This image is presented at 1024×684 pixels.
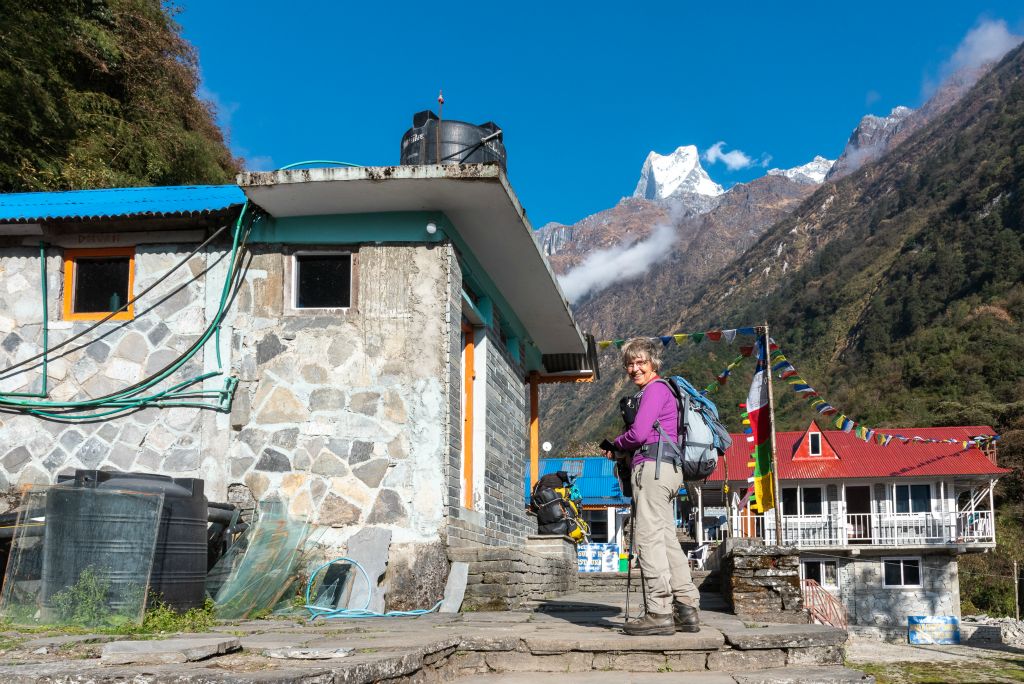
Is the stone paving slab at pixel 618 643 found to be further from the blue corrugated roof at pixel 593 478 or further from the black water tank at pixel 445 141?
the blue corrugated roof at pixel 593 478

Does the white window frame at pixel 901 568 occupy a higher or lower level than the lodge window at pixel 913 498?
lower

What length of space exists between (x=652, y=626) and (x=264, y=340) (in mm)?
4390

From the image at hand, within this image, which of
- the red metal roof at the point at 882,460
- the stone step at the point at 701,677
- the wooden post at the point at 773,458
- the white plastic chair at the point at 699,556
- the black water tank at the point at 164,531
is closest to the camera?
the stone step at the point at 701,677

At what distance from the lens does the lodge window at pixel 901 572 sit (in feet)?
133

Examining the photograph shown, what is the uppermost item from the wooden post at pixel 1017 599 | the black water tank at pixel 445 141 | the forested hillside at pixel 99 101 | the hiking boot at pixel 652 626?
the forested hillside at pixel 99 101

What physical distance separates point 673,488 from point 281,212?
174 inches

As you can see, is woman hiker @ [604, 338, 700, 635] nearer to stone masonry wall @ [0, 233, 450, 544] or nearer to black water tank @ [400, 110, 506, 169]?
stone masonry wall @ [0, 233, 450, 544]

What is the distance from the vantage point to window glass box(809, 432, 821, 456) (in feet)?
138

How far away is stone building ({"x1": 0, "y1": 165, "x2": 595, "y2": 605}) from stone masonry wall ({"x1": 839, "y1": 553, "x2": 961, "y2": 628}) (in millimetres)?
36121

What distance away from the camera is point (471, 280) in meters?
9.55

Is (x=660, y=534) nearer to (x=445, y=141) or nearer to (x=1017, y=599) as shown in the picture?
(x=445, y=141)

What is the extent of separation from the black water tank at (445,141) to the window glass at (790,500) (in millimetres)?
35835

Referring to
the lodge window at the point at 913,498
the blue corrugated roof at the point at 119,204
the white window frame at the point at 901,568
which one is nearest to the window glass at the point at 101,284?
the blue corrugated roof at the point at 119,204

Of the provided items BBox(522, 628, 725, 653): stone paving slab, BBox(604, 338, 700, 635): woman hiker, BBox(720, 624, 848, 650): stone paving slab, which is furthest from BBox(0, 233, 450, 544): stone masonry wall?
BBox(720, 624, 848, 650): stone paving slab
